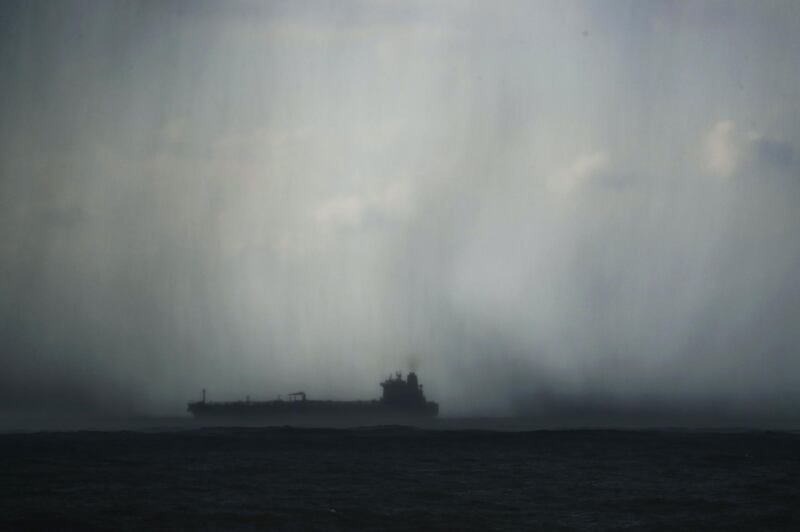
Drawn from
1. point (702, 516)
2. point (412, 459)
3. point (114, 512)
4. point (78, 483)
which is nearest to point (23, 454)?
point (78, 483)

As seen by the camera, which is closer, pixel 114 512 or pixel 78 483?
pixel 114 512

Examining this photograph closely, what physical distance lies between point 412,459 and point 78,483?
32234 mm

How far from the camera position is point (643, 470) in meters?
67.9

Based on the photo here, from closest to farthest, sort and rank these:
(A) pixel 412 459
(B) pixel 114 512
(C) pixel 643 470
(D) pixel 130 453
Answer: (B) pixel 114 512 < (C) pixel 643 470 < (A) pixel 412 459 < (D) pixel 130 453

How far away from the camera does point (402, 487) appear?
56.1 metres

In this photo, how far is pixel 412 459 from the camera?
263 ft

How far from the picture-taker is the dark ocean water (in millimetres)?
41844

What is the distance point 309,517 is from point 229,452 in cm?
4932

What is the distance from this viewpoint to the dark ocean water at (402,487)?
137ft

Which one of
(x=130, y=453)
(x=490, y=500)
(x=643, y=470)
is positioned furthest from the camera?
(x=130, y=453)

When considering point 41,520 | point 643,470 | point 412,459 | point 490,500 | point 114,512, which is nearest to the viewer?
point 41,520

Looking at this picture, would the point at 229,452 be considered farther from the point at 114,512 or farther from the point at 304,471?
the point at 114,512

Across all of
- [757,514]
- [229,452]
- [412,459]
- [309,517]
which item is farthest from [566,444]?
[309,517]

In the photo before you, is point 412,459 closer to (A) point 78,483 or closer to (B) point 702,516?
(A) point 78,483
